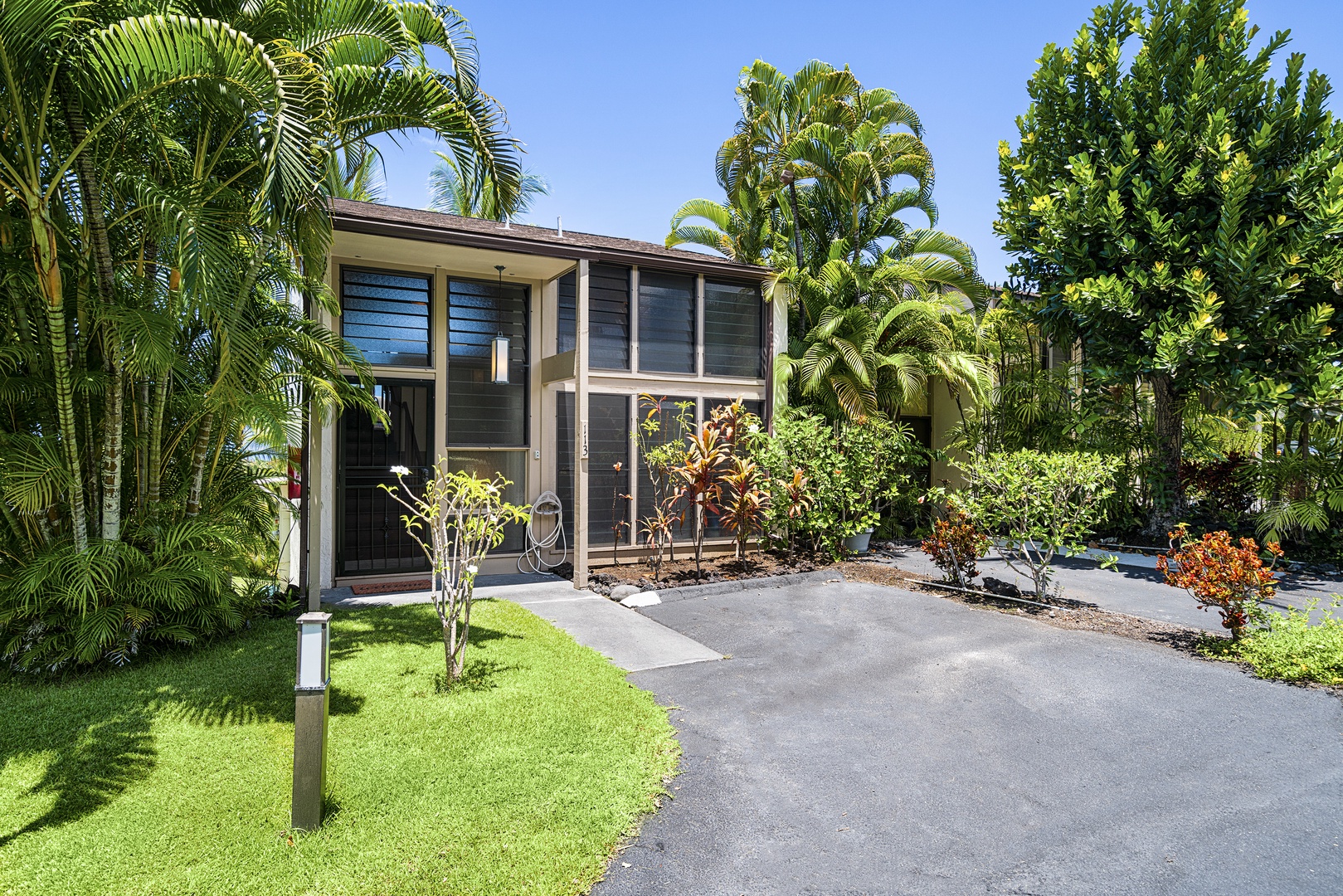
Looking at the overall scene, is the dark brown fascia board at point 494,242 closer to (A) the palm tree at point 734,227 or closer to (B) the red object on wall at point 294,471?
(B) the red object on wall at point 294,471

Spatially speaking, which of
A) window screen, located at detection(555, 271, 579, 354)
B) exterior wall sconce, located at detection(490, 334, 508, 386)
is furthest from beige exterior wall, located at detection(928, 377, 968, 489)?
exterior wall sconce, located at detection(490, 334, 508, 386)

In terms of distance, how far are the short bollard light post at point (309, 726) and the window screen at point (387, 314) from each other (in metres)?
5.87

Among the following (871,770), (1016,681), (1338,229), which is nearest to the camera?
(871,770)

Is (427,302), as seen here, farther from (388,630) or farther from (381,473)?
(388,630)

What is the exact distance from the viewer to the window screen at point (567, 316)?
9.03 metres

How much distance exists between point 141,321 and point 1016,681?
6.20 m

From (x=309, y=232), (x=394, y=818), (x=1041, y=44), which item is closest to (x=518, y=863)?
(x=394, y=818)

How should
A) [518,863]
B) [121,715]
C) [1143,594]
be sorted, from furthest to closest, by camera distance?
[1143,594], [121,715], [518,863]

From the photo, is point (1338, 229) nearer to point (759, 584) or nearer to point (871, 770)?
point (759, 584)

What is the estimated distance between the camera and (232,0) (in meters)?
4.75

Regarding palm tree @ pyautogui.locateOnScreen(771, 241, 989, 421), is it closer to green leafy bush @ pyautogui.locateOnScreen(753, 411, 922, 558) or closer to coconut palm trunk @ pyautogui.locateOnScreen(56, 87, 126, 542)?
green leafy bush @ pyautogui.locateOnScreen(753, 411, 922, 558)

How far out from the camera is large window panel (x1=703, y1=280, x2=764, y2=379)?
386 inches

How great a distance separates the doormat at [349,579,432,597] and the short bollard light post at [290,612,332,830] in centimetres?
493

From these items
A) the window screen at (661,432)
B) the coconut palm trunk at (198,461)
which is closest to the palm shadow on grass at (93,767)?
the coconut palm trunk at (198,461)
